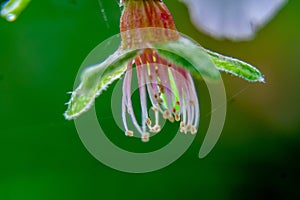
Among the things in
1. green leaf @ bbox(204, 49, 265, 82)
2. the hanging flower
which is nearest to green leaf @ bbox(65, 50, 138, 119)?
the hanging flower

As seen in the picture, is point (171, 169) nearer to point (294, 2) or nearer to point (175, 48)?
point (294, 2)

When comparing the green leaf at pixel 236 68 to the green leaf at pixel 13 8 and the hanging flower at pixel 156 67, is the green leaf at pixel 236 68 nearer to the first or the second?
the hanging flower at pixel 156 67

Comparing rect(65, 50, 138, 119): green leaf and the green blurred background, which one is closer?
rect(65, 50, 138, 119): green leaf

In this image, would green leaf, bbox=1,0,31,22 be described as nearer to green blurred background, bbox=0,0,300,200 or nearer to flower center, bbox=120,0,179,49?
flower center, bbox=120,0,179,49

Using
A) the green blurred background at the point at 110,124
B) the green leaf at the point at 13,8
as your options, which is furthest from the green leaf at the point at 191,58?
the green blurred background at the point at 110,124

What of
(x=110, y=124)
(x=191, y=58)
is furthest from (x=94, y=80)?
(x=110, y=124)

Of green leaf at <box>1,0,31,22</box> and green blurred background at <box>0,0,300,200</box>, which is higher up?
green leaf at <box>1,0,31,22</box>

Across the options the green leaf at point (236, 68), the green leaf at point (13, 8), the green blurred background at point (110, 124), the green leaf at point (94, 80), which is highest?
the green leaf at point (13, 8)

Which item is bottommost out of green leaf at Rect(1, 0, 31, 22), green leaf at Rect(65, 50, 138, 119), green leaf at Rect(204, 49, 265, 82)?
green leaf at Rect(204, 49, 265, 82)
